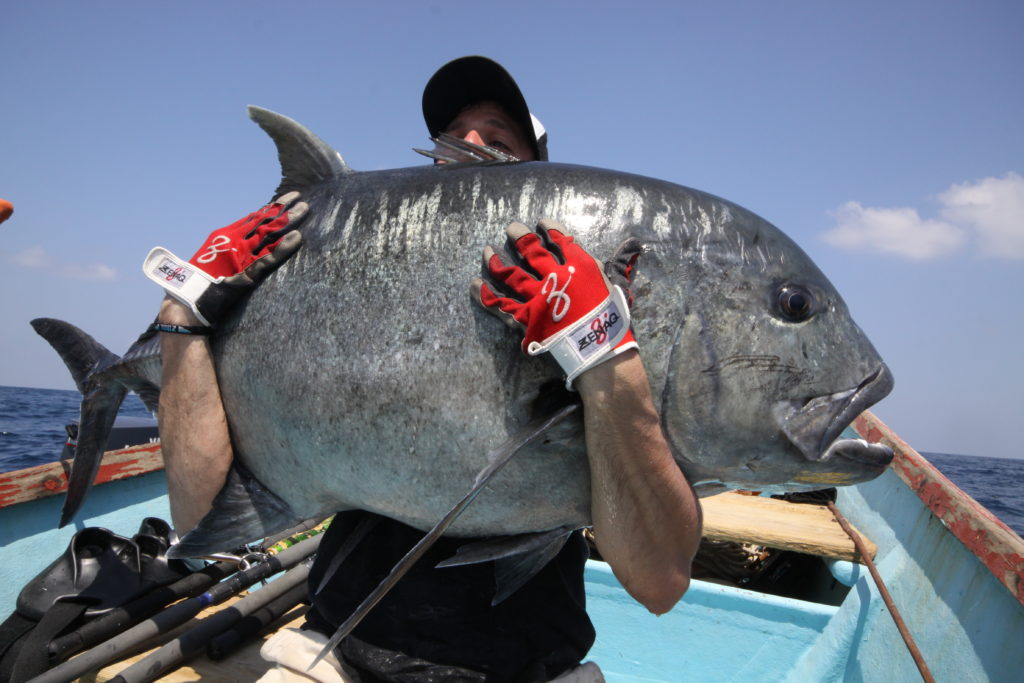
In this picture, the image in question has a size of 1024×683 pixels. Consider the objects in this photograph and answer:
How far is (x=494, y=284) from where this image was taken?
5.09 ft

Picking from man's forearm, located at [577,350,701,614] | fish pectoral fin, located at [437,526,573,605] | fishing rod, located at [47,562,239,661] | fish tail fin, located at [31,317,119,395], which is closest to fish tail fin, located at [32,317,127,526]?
fish tail fin, located at [31,317,119,395]

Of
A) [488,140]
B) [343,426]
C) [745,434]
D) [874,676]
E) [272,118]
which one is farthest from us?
[874,676]

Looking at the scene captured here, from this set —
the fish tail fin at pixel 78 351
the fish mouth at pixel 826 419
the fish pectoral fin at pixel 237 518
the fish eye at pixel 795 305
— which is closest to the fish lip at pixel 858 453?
the fish mouth at pixel 826 419

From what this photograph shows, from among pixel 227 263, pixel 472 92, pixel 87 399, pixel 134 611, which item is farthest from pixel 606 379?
pixel 134 611

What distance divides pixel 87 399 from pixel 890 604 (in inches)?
154

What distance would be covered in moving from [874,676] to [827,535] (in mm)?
1007

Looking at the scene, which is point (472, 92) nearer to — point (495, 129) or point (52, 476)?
point (495, 129)

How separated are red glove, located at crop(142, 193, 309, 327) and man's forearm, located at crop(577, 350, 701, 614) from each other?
1.00m

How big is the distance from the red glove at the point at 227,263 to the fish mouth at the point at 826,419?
141cm

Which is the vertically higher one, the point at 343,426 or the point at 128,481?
the point at 343,426

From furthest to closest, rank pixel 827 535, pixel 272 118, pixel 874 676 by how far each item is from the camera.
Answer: pixel 827 535 < pixel 874 676 < pixel 272 118

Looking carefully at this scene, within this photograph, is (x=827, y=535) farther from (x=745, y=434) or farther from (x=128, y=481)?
(x=128, y=481)

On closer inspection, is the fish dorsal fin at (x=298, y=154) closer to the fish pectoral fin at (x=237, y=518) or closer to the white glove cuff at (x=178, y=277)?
the white glove cuff at (x=178, y=277)

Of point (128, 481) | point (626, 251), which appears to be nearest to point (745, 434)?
point (626, 251)
